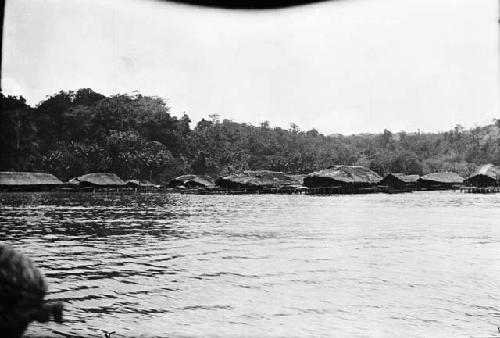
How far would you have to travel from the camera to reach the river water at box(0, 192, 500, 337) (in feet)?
11.9

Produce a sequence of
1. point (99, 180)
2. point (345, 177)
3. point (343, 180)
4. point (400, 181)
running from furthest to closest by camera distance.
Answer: point (400, 181) < point (343, 180) < point (345, 177) < point (99, 180)

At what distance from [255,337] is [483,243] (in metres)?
6.17

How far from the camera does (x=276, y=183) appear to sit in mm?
19391

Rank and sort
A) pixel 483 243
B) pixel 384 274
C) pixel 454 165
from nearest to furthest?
1. pixel 384 274
2. pixel 483 243
3. pixel 454 165

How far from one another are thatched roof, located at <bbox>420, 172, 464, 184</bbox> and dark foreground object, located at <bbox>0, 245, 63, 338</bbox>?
2200 cm

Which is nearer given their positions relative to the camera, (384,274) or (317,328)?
(317,328)

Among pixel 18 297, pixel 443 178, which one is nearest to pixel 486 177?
pixel 443 178

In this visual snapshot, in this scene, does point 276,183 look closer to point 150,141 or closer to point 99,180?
point 99,180

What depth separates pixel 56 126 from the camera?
9.82 meters

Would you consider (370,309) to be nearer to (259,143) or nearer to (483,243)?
(483,243)

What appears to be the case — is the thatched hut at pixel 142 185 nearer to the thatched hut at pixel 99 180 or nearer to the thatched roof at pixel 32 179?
the thatched hut at pixel 99 180

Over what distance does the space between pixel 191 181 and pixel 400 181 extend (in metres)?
14.6

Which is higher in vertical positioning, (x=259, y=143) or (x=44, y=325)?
(x=259, y=143)

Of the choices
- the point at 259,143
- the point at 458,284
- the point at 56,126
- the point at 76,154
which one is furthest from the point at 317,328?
the point at 259,143
